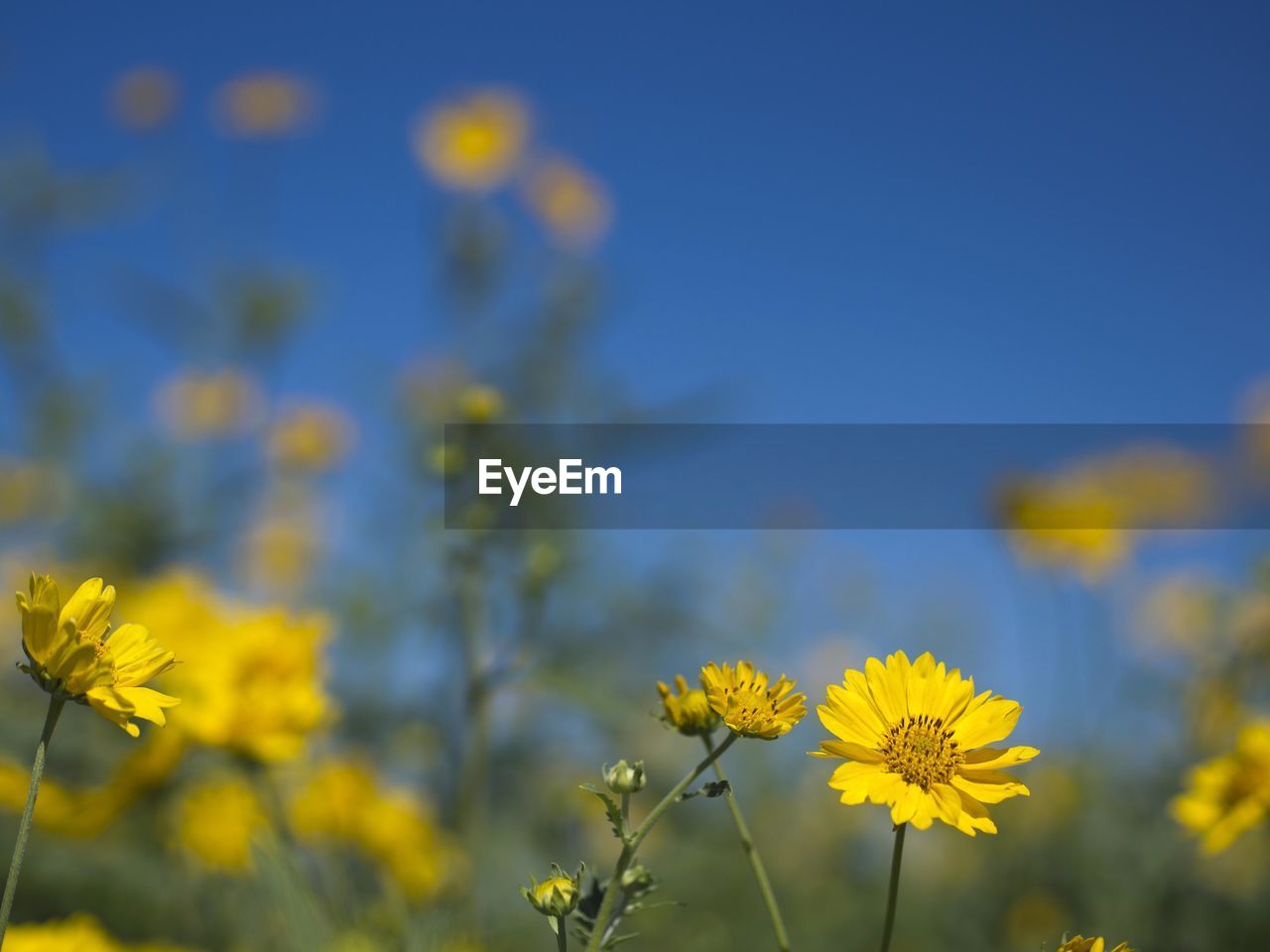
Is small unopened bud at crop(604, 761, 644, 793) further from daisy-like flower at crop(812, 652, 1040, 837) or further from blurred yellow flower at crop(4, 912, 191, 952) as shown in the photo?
blurred yellow flower at crop(4, 912, 191, 952)

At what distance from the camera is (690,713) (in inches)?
17.6

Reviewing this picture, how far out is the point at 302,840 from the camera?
122cm

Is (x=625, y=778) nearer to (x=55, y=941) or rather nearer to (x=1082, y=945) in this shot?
(x=1082, y=945)

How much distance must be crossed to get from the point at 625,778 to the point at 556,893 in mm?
49

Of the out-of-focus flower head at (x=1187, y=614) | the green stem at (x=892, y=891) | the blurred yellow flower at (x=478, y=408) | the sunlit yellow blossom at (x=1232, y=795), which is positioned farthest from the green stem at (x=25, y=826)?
the out-of-focus flower head at (x=1187, y=614)

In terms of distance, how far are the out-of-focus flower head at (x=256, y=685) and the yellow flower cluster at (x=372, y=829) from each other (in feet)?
1.08

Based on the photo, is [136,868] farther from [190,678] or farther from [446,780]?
[446,780]

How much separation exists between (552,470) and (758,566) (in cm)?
151

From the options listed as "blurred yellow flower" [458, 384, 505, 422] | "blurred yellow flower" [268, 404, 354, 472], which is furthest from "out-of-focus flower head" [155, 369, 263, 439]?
"blurred yellow flower" [458, 384, 505, 422]

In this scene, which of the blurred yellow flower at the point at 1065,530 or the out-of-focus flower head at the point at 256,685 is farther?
the blurred yellow flower at the point at 1065,530

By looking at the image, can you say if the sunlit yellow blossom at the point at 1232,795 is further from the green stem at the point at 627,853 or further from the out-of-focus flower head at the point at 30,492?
the out-of-focus flower head at the point at 30,492

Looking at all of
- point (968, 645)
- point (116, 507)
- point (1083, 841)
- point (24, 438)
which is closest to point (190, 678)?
point (116, 507)

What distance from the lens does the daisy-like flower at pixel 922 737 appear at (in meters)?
0.42

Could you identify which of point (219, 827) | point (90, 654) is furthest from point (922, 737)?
point (219, 827)
